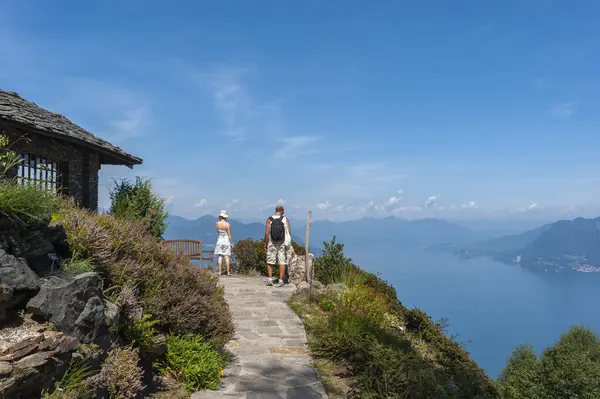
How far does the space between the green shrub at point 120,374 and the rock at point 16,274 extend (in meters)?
1.14

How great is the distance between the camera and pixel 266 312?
30.7ft

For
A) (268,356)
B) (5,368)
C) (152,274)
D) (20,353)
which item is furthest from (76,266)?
(268,356)

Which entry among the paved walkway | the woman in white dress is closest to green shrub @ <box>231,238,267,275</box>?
the woman in white dress

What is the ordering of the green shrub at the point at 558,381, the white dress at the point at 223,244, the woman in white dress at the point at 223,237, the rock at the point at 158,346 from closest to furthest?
Result: the rock at the point at 158,346 → the green shrub at the point at 558,381 → the woman in white dress at the point at 223,237 → the white dress at the point at 223,244

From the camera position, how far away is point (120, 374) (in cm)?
425

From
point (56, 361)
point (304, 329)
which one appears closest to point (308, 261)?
point (304, 329)

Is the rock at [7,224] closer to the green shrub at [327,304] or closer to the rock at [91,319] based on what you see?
the rock at [91,319]

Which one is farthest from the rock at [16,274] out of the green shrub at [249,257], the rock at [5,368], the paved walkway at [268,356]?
the green shrub at [249,257]

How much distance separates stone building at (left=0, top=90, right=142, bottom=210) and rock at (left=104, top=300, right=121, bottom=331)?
221 inches

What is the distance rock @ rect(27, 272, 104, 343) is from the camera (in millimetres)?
3845

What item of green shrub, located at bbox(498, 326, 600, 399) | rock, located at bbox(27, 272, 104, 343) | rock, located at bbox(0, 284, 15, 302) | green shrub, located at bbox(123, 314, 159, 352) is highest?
rock, located at bbox(0, 284, 15, 302)

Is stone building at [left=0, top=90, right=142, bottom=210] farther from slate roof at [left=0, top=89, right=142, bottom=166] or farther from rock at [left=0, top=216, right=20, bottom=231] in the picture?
rock at [left=0, top=216, right=20, bottom=231]

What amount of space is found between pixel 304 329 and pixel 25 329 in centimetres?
544

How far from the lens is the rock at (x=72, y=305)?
385 centimetres
